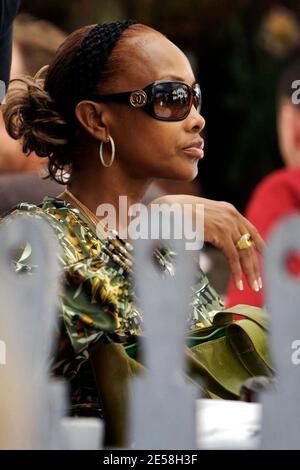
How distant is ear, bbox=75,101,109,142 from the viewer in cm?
202

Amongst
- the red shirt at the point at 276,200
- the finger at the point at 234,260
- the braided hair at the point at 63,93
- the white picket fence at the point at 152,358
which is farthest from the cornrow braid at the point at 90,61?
the red shirt at the point at 276,200

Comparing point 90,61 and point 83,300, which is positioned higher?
point 90,61

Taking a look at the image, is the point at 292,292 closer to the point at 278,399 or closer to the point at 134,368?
the point at 278,399

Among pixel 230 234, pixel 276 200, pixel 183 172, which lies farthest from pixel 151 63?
pixel 276 200

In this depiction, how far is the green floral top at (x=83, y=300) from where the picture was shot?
1.73 m

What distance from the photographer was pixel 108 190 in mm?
2039

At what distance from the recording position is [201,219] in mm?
2076

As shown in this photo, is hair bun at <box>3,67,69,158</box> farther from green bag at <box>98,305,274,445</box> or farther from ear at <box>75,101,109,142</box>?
green bag at <box>98,305,274,445</box>

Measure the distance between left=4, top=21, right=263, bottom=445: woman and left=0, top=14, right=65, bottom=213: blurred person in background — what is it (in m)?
0.34

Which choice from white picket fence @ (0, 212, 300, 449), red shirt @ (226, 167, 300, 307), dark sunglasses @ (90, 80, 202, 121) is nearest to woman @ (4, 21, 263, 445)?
dark sunglasses @ (90, 80, 202, 121)

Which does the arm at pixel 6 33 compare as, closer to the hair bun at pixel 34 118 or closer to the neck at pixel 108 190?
the hair bun at pixel 34 118

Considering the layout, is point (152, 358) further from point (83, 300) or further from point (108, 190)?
point (108, 190)

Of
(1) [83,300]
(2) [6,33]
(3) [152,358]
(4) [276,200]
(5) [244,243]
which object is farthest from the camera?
(4) [276,200]

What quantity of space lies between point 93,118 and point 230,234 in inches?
12.0
